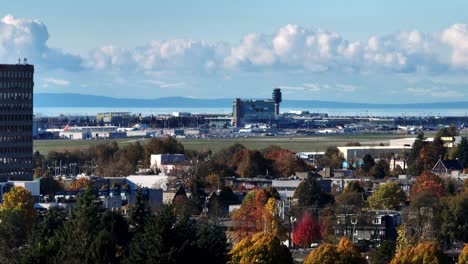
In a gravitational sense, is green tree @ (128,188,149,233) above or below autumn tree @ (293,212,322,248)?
above

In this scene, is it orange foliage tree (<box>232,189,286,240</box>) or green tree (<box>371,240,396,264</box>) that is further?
orange foliage tree (<box>232,189,286,240</box>)

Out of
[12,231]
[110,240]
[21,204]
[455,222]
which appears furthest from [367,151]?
[110,240]

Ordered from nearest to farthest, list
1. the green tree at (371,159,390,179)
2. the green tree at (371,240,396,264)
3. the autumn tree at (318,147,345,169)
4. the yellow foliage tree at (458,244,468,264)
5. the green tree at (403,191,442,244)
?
the yellow foliage tree at (458,244,468,264), the green tree at (371,240,396,264), the green tree at (403,191,442,244), the green tree at (371,159,390,179), the autumn tree at (318,147,345,169)

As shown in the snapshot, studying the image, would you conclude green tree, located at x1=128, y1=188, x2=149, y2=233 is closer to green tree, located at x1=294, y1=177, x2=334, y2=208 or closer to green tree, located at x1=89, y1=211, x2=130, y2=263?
green tree, located at x1=89, y1=211, x2=130, y2=263

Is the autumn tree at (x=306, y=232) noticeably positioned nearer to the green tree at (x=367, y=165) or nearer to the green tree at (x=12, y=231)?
the green tree at (x=12, y=231)

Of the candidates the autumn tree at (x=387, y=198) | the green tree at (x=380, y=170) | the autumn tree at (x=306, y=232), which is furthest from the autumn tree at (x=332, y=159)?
the autumn tree at (x=306, y=232)

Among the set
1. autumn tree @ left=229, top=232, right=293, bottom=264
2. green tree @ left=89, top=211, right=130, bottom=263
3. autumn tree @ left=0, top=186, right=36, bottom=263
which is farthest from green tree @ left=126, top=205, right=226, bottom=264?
autumn tree @ left=0, top=186, right=36, bottom=263

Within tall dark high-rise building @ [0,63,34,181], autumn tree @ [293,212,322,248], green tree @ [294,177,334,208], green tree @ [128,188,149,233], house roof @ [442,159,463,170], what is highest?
tall dark high-rise building @ [0,63,34,181]
